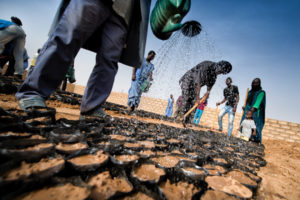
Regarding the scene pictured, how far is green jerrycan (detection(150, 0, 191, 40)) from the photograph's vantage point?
1.76 metres

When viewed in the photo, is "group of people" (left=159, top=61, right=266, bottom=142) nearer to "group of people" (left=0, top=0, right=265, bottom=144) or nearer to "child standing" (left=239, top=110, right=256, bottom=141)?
"child standing" (left=239, top=110, right=256, bottom=141)

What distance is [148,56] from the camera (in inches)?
189

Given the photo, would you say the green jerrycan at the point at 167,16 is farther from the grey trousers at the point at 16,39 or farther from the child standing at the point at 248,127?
the grey trousers at the point at 16,39

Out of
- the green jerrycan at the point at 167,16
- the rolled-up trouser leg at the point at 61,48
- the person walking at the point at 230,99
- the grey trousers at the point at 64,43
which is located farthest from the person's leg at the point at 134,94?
the person walking at the point at 230,99

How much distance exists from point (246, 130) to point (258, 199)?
4297mm

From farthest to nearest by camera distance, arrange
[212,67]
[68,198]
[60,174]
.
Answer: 1. [212,67]
2. [60,174]
3. [68,198]

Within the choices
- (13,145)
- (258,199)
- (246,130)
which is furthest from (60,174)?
(246,130)

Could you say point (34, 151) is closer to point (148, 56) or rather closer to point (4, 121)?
point (4, 121)

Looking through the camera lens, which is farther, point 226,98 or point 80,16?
point 226,98

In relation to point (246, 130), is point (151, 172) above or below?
below

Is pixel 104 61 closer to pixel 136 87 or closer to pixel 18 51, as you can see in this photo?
pixel 136 87

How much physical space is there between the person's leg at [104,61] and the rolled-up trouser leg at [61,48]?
0.73 feet

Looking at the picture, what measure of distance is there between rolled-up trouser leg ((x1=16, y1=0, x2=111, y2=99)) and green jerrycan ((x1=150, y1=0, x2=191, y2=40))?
951 mm

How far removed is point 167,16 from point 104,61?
43.0 inches
